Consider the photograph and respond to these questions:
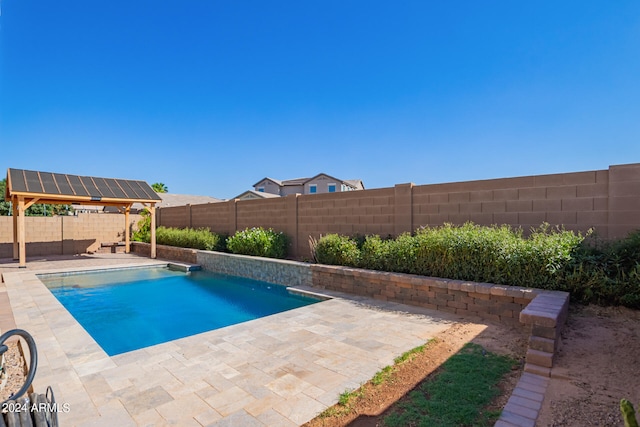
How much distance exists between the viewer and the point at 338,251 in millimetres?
8352

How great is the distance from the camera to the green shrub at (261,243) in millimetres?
10750

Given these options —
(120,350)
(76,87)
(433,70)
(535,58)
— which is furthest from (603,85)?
(76,87)

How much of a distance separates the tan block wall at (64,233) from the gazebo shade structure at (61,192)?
5.06 feet

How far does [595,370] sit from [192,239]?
45.7ft

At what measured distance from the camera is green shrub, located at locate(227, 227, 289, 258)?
35.3ft

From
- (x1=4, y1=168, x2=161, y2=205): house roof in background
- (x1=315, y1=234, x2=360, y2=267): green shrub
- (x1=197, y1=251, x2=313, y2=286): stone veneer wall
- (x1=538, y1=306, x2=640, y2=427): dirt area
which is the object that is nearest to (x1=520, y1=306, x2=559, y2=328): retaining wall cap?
(x1=538, y1=306, x2=640, y2=427): dirt area

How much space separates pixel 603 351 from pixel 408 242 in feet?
12.1

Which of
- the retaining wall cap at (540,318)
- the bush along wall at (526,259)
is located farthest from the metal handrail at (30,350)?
the bush along wall at (526,259)

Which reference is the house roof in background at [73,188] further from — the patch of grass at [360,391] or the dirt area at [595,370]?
the dirt area at [595,370]

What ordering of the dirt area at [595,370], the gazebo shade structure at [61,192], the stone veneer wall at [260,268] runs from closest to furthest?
the dirt area at [595,370]
the stone veneer wall at [260,268]
the gazebo shade structure at [61,192]

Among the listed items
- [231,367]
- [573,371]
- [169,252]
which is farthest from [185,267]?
[573,371]

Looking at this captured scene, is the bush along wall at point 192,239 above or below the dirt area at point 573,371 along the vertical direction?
above

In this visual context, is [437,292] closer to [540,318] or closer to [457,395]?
[540,318]

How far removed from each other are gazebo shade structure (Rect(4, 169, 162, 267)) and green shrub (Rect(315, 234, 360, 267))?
32.7 feet
